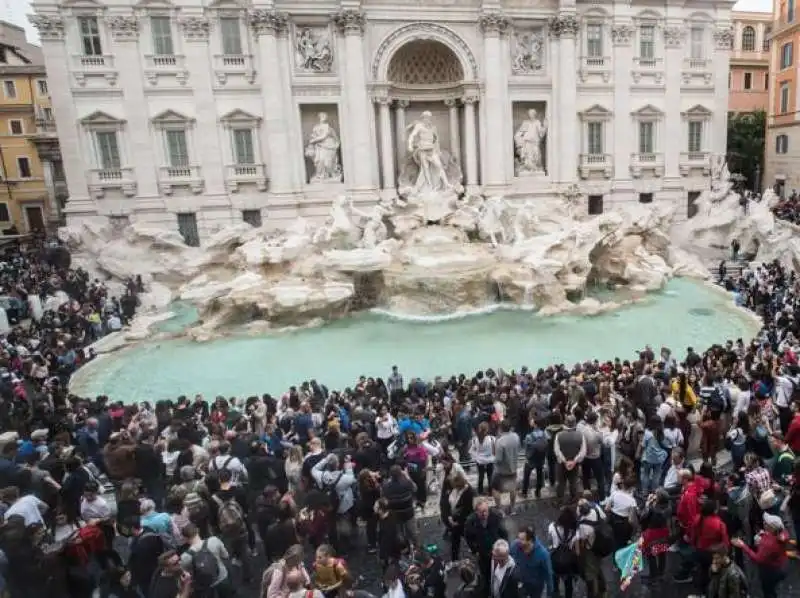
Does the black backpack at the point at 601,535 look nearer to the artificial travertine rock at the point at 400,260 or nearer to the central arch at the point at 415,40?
the artificial travertine rock at the point at 400,260

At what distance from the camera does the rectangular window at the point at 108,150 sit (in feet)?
72.7

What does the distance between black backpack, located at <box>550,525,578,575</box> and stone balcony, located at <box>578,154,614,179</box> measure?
72.5 ft

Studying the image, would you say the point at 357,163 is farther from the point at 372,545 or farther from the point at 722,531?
the point at 722,531

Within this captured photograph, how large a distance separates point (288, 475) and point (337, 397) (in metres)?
3.11

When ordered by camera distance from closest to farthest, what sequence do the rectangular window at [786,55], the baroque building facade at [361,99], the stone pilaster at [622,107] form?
1. the baroque building facade at [361,99]
2. the stone pilaster at [622,107]
3. the rectangular window at [786,55]

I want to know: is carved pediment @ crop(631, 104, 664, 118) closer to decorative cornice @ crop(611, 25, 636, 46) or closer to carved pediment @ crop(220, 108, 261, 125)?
decorative cornice @ crop(611, 25, 636, 46)

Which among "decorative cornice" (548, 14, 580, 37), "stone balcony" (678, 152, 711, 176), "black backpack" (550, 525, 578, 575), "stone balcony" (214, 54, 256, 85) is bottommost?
"black backpack" (550, 525, 578, 575)

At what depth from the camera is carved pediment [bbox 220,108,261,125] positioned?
74.1ft

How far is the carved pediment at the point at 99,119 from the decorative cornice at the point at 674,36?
20.8m

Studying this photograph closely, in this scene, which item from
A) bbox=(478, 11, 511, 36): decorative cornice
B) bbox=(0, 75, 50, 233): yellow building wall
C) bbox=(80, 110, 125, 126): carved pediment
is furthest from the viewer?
bbox=(0, 75, 50, 233): yellow building wall

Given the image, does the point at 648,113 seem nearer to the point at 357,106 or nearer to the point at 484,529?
the point at 357,106

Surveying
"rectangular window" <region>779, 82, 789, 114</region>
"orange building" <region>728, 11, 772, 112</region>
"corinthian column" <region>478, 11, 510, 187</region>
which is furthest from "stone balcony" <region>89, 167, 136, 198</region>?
"orange building" <region>728, 11, 772, 112</region>

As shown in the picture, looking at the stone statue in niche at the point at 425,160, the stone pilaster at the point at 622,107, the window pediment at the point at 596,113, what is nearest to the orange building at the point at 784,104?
the stone pilaster at the point at 622,107

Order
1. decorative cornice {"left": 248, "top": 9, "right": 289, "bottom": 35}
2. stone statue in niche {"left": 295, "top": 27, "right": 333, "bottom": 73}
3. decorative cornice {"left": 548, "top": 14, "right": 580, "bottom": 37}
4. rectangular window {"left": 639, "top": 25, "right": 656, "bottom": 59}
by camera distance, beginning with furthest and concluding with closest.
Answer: rectangular window {"left": 639, "top": 25, "right": 656, "bottom": 59} → decorative cornice {"left": 548, "top": 14, "right": 580, "bottom": 37} → stone statue in niche {"left": 295, "top": 27, "right": 333, "bottom": 73} → decorative cornice {"left": 248, "top": 9, "right": 289, "bottom": 35}
